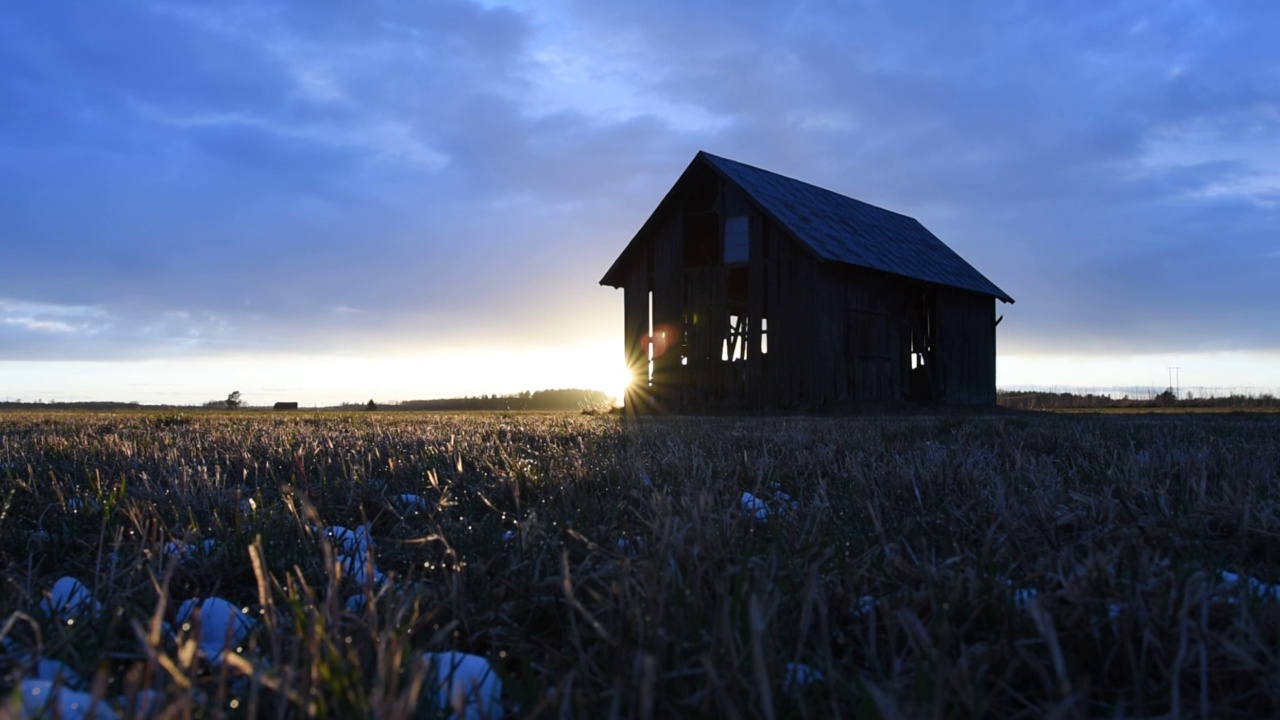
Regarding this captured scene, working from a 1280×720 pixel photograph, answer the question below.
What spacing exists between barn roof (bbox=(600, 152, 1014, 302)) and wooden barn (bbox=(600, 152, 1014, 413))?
6cm

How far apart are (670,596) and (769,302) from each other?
56.7ft

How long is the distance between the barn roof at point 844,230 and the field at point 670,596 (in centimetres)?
1484

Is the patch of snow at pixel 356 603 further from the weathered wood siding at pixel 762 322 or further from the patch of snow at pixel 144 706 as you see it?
the weathered wood siding at pixel 762 322

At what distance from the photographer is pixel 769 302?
733 inches

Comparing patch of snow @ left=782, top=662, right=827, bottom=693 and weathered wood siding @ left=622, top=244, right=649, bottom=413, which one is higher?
weathered wood siding @ left=622, top=244, right=649, bottom=413

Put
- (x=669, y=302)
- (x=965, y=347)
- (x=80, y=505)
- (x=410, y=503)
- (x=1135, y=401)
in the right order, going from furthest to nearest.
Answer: (x=1135, y=401) < (x=965, y=347) < (x=669, y=302) < (x=410, y=503) < (x=80, y=505)

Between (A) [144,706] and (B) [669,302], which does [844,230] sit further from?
(A) [144,706]

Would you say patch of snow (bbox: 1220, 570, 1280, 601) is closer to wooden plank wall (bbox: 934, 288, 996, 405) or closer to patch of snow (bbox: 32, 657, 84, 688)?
patch of snow (bbox: 32, 657, 84, 688)

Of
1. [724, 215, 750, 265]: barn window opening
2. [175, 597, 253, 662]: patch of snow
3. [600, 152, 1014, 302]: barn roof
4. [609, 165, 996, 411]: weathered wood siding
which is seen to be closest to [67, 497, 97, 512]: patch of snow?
[175, 597, 253, 662]: patch of snow

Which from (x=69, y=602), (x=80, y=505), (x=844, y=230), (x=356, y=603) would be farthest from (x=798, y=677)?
(x=844, y=230)

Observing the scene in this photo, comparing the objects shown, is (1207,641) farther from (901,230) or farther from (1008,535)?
(901,230)

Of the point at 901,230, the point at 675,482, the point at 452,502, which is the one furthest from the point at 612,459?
the point at 901,230

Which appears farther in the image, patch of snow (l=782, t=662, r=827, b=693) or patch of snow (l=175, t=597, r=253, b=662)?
patch of snow (l=175, t=597, r=253, b=662)

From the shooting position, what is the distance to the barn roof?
18203mm
